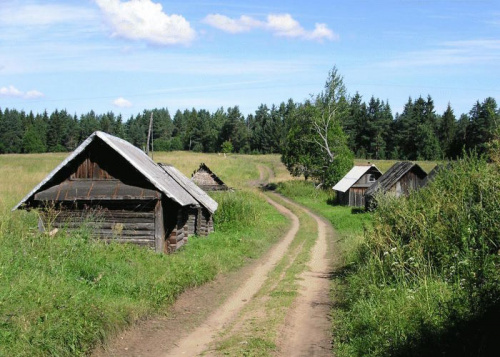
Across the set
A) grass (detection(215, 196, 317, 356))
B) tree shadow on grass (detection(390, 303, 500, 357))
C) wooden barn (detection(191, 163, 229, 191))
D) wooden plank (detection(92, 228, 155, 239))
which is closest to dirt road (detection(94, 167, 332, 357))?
grass (detection(215, 196, 317, 356))

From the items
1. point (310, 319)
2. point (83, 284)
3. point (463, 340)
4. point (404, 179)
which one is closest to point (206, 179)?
point (404, 179)

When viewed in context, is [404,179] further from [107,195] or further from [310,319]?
[310,319]

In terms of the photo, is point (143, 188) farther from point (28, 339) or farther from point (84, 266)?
point (28, 339)

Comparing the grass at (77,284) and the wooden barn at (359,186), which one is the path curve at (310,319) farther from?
the wooden barn at (359,186)

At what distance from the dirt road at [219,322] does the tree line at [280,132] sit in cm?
5865

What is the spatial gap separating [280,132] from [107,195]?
96121 mm

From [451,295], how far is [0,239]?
942cm

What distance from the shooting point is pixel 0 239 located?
35.4 feet

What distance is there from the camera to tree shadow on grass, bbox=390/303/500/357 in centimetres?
640

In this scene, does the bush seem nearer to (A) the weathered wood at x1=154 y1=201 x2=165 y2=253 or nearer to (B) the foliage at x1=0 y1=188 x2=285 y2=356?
(B) the foliage at x1=0 y1=188 x2=285 y2=356

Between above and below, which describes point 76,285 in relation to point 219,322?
above

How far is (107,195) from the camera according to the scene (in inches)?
667

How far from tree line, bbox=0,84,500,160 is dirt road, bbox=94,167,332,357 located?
192ft

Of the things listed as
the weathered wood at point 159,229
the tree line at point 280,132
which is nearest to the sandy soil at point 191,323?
the weathered wood at point 159,229
